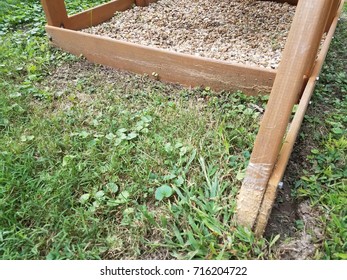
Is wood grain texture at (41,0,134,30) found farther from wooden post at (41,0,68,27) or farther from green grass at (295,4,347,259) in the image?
green grass at (295,4,347,259)

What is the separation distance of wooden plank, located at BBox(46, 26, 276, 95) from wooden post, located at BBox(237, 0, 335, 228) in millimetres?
878

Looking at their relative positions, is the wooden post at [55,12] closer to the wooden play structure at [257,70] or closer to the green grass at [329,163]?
the wooden play structure at [257,70]

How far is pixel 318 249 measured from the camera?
3.85 ft

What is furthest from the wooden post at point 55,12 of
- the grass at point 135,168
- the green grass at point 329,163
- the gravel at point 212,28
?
the green grass at point 329,163

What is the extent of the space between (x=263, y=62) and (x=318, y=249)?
1.53m

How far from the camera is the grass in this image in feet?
4.05

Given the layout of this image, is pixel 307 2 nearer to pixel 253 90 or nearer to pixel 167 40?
pixel 253 90

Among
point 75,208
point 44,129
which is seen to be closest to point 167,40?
point 44,129

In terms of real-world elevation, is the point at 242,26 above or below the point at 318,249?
above

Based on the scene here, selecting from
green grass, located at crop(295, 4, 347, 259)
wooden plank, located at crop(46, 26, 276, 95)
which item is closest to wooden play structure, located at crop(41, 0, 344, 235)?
wooden plank, located at crop(46, 26, 276, 95)

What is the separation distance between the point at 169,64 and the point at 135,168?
3.08 feet

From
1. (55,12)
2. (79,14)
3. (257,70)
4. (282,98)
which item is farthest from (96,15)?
(282,98)

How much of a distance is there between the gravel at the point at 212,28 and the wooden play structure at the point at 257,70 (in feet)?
0.89

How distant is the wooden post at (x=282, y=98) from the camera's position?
969mm
